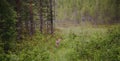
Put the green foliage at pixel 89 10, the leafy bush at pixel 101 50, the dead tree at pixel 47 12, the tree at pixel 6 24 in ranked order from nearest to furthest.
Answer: the leafy bush at pixel 101 50, the tree at pixel 6 24, the dead tree at pixel 47 12, the green foliage at pixel 89 10

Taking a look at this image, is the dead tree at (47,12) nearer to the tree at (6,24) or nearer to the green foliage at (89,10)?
the tree at (6,24)

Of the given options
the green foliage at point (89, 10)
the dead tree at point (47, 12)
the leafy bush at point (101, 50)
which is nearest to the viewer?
the leafy bush at point (101, 50)

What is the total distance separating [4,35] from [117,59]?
8771mm

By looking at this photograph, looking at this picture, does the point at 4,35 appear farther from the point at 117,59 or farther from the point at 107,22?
the point at 107,22

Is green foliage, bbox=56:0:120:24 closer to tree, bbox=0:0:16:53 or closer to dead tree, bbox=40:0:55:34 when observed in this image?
dead tree, bbox=40:0:55:34

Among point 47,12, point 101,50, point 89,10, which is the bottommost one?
point 89,10

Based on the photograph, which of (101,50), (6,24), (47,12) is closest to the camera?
(6,24)

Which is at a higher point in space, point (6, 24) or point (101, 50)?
point (6, 24)

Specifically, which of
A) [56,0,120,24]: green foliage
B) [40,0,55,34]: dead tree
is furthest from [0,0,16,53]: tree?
[56,0,120,24]: green foliage

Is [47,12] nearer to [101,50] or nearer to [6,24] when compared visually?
[6,24]

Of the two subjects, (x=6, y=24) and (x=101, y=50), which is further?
(x=101, y=50)

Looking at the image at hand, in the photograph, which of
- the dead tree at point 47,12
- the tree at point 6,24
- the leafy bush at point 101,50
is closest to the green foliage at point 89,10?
the dead tree at point 47,12

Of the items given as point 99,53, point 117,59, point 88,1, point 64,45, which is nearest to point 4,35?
point 99,53

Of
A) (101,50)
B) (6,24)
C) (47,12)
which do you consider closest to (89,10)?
(47,12)
